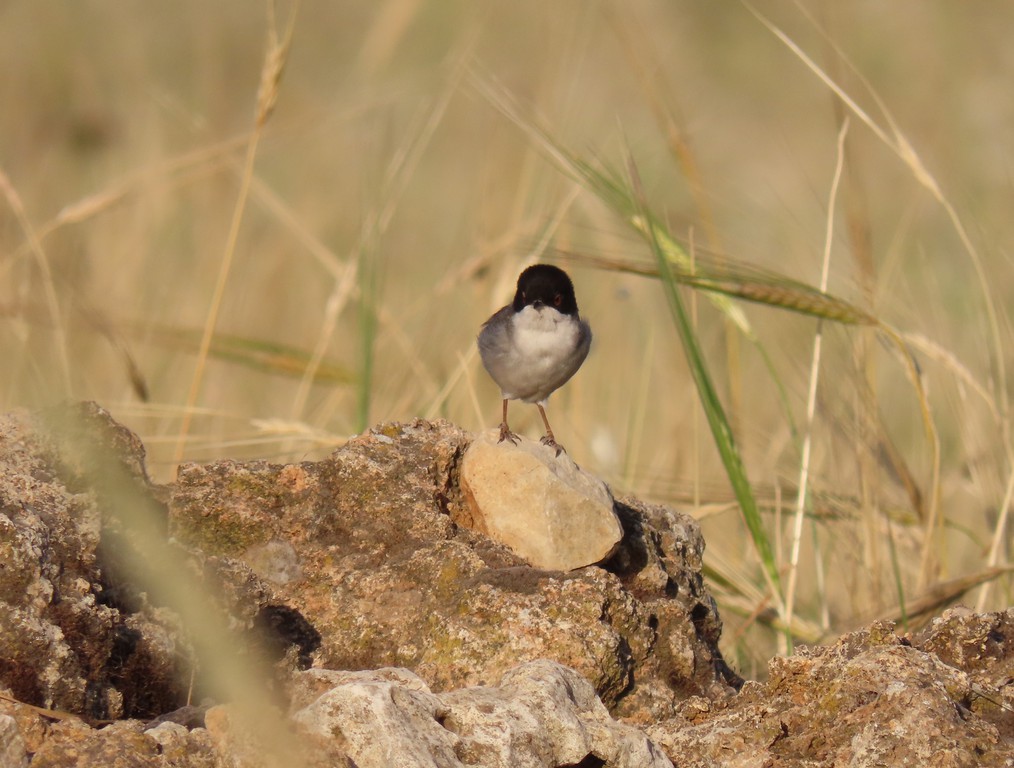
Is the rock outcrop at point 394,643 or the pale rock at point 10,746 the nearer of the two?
the pale rock at point 10,746

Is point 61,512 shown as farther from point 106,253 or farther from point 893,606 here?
point 106,253

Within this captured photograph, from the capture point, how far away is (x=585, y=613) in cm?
267

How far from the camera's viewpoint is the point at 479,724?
6.99 ft

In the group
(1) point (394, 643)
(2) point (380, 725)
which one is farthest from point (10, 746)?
Result: (1) point (394, 643)

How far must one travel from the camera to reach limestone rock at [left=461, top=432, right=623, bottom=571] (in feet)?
9.48

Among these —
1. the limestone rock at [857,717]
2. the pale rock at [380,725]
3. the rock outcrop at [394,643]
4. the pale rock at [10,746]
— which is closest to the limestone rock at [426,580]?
the rock outcrop at [394,643]

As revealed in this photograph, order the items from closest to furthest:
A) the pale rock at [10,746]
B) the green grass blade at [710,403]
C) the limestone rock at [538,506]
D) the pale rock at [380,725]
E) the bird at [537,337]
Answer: the pale rock at [10,746] → the pale rock at [380,725] → the limestone rock at [538,506] → the green grass blade at [710,403] → the bird at [537,337]

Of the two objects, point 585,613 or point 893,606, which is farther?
point 893,606

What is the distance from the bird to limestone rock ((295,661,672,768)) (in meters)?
1.98

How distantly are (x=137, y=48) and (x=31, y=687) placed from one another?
10.4 metres

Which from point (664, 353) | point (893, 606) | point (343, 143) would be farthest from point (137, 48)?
point (893, 606)

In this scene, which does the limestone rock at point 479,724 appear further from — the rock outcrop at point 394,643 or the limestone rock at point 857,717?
the limestone rock at point 857,717

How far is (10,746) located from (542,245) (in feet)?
9.47

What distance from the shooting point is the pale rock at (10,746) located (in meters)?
1.87
